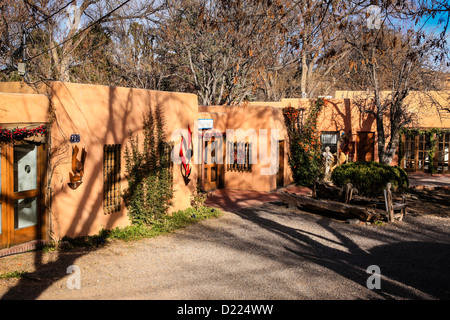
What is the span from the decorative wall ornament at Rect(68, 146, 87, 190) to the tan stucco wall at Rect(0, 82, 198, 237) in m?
0.10

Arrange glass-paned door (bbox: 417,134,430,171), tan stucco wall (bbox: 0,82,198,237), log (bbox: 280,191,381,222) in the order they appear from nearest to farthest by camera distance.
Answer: tan stucco wall (bbox: 0,82,198,237) → log (bbox: 280,191,381,222) → glass-paned door (bbox: 417,134,430,171)

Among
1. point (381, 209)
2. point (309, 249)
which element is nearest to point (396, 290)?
point (309, 249)

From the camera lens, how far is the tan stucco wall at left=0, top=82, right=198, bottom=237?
25.2ft

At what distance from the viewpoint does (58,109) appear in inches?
311

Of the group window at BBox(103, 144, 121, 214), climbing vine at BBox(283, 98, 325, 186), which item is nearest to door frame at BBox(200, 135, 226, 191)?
climbing vine at BBox(283, 98, 325, 186)

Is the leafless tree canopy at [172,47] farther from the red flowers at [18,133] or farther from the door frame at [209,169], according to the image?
the red flowers at [18,133]

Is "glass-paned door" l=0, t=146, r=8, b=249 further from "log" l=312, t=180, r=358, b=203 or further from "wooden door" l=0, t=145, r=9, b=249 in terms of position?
"log" l=312, t=180, r=358, b=203

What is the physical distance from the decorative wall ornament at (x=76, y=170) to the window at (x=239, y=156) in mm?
8147

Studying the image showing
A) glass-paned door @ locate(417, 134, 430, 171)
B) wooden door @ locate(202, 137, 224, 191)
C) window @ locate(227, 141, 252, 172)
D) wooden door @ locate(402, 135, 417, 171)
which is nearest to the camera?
wooden door @ locate(202, 137, 224, 191)

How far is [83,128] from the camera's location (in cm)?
835

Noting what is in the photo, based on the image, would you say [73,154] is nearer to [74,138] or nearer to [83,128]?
[74,138]

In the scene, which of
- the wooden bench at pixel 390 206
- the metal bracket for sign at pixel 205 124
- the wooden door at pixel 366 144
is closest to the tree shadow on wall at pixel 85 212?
the metal bracket for sign at pixel 205 124

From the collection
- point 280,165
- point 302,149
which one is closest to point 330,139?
point 302,149

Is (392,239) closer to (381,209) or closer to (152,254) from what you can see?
(381,209)
